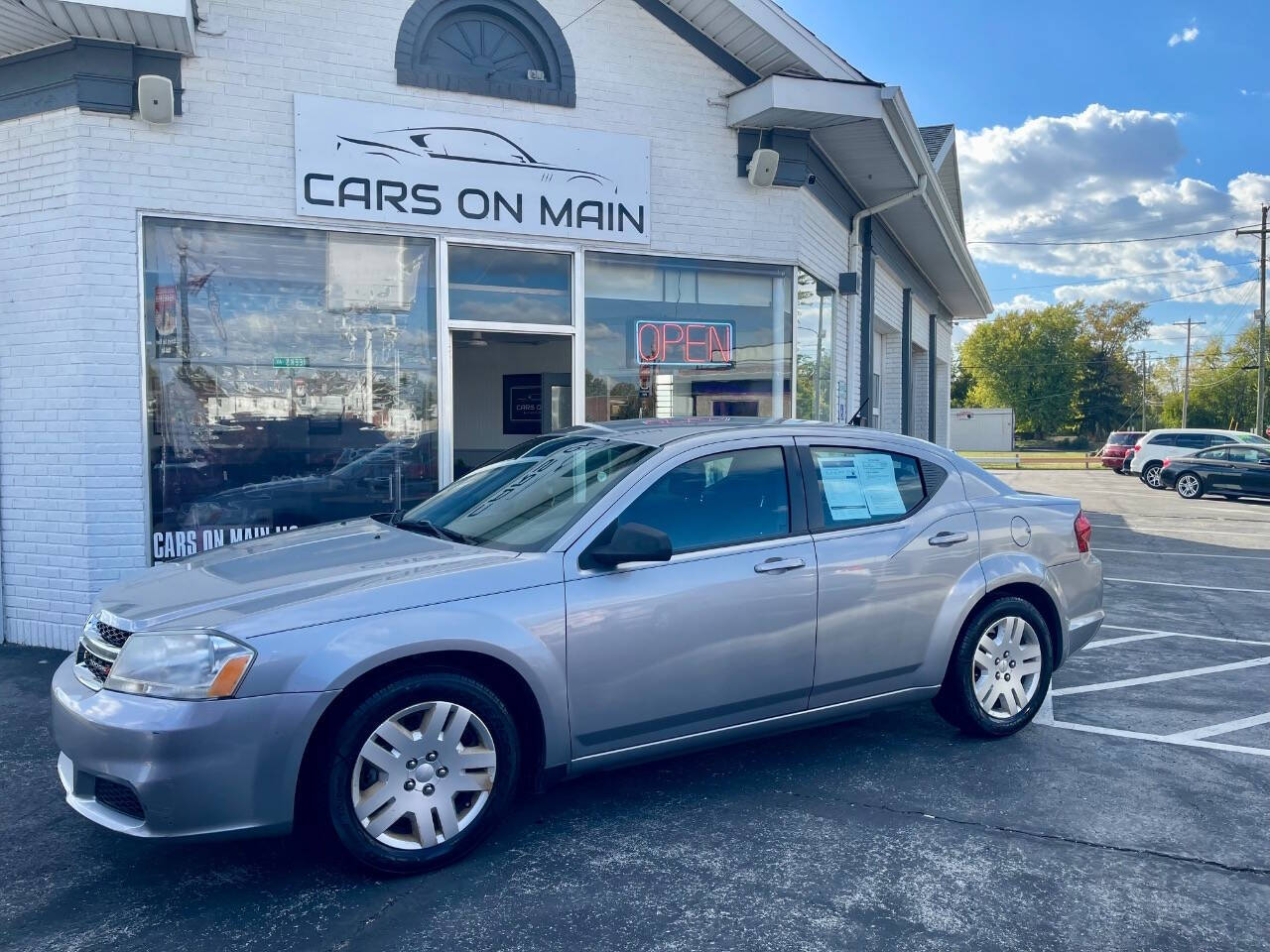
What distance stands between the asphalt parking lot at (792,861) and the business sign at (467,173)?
4.35m

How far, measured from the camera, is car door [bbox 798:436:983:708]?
171 inches

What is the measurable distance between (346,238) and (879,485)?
4.98 m

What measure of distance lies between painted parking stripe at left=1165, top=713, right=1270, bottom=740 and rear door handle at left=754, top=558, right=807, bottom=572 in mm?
2450

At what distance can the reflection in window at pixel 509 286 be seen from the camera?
322 inches

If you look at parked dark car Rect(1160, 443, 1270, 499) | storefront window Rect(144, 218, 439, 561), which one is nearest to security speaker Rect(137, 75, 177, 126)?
storefront window Rect(144, 218, 439, 561)

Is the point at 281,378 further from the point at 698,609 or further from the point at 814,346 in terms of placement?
the point at 814,346

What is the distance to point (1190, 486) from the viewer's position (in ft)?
76.6

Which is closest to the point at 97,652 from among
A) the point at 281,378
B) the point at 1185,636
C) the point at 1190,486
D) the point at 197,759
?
the point at 197,759

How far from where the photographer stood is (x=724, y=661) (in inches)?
158

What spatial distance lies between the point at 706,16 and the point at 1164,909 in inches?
296

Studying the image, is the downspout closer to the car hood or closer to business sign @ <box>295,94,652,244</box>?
business sign @ <box>295,94,652,244</box>

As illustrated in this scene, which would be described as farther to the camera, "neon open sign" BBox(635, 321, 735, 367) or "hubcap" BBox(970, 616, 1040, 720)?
"neon open sign" BBox(635, 321, 735, 367)

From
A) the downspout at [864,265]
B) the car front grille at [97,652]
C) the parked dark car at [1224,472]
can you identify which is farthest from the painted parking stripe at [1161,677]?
the parked dark car at [1224,472]

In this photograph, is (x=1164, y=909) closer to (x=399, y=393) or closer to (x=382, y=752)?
(x=382, y=752)
